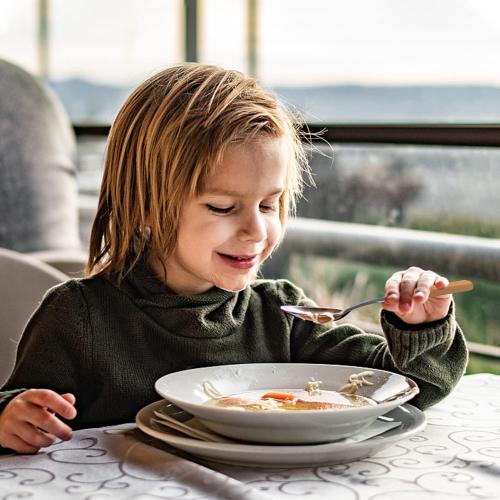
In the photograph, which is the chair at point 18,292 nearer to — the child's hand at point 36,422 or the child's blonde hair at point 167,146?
the child's blonde hair at point 167,146

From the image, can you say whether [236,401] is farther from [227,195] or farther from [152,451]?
[227,195]

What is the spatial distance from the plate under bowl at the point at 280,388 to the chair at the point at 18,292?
0.58 meters

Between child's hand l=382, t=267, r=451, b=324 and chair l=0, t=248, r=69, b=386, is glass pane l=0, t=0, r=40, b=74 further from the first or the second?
child's hand l=382, t=267, r=451, b=324

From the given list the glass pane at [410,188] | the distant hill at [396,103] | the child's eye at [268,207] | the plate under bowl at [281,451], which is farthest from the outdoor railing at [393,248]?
the plate under bowl at [281,451]

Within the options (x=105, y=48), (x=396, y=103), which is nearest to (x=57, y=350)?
(x=396, y=103)

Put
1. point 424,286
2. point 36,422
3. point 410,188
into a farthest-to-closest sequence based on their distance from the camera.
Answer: point 410,188 → point 424,286 → point 36,422

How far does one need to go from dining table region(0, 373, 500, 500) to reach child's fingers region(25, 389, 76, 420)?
3cm

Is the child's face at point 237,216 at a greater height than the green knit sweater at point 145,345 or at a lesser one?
greater

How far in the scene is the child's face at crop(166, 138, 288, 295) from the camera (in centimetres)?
116

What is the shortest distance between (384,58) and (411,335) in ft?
5.47

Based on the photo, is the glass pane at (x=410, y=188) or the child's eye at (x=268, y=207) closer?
the child's eye at (x=268, y=207)

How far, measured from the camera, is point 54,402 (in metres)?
0.99

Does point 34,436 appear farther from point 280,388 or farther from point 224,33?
point 224,33

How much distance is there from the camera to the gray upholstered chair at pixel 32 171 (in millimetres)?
2643
